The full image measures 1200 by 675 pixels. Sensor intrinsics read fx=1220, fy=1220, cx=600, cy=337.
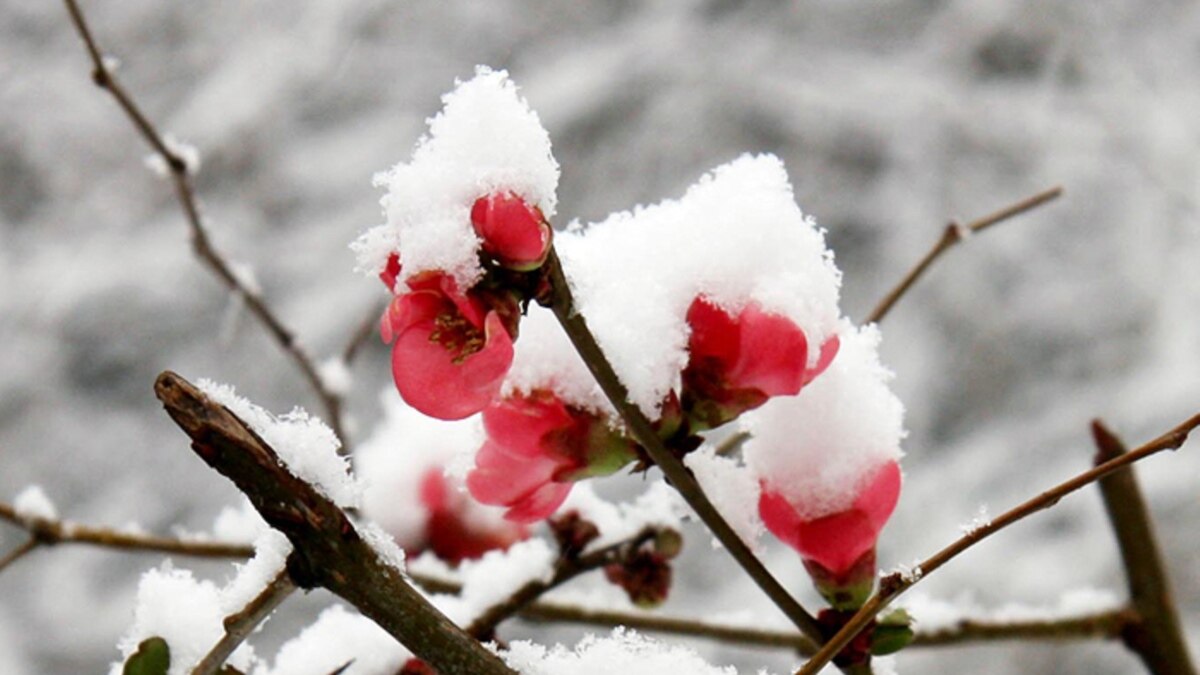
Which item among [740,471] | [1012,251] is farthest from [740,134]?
[740,471]

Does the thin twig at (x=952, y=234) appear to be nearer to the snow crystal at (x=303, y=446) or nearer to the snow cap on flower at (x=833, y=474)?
the snow cap on flower at (x=833, y=474)

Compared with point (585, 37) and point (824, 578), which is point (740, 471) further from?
point (585, 37)

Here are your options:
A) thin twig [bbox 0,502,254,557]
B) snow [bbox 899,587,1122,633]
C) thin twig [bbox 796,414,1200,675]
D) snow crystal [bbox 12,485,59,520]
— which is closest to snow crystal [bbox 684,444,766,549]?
thin twig [bbox 796,414,1200,675]

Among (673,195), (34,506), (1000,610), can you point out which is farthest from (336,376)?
(673,195)

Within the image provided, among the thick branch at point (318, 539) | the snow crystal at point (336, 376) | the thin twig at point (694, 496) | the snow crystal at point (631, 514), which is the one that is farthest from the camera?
the snow crystal at point (336, 376)

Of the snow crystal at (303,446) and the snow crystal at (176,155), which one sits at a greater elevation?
the snow crystal at (176,155)

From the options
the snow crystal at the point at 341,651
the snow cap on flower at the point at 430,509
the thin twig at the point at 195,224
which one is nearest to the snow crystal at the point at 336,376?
the thin twig at the point at 195,224
